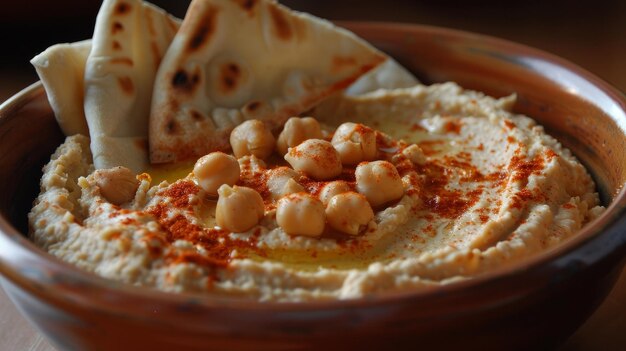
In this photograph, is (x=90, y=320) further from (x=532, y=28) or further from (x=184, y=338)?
(x=532, y=28)

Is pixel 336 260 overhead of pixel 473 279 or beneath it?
beneath

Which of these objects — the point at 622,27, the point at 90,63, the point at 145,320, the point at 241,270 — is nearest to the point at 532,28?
the point at 622,27

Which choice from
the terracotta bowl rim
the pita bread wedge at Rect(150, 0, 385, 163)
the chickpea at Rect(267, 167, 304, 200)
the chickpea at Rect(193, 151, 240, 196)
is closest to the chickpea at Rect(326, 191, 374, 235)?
the chickpea at Rect(267, 167, 304, 200)

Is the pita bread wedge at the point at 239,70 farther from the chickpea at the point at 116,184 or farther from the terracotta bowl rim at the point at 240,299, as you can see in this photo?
the terracotta bowl rim at the point at 240,299

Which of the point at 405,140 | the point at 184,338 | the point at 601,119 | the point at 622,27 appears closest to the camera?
the point at 184,338

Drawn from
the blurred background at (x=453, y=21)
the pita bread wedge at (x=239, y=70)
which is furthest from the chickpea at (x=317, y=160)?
the blurred background at (x=453, y=21)

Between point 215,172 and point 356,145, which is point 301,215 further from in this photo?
point 356,145
